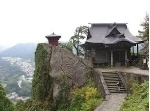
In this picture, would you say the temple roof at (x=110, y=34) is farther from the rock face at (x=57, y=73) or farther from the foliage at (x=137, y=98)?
the foliage at (x=137, y=98)

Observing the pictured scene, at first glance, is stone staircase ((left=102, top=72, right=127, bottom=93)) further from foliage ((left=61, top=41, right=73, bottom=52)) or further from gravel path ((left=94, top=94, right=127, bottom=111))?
foliage ((left=61, top=41, right=73, bottom=52))

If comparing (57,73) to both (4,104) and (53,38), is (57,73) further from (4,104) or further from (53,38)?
(4,104)

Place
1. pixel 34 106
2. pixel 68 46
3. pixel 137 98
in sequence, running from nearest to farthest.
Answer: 1. pixel 137 98
2. pixel 34 106
3. pixel 68 46

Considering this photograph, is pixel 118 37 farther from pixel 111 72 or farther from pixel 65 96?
pixel 65 96

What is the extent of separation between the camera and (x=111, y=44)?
31344mm

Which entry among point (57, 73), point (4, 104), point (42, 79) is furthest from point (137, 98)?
point (4, 104)

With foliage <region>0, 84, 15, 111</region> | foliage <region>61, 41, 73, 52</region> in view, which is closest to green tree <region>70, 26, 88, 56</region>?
foliage <region>61, 41, 73, 52</region>

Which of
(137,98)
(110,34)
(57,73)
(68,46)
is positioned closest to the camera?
(137,98)

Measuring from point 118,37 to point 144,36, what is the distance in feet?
18.3

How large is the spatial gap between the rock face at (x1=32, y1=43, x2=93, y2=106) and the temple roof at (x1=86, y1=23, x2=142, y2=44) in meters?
4.76

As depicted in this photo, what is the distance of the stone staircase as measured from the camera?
24359 mm

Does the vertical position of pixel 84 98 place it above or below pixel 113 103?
below

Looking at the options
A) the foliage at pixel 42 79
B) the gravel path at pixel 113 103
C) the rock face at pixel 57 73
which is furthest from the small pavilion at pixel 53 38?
the gravel path at pixel 113 103

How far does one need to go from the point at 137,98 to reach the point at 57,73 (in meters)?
9.38
